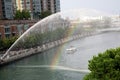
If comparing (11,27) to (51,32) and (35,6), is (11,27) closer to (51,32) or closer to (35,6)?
(51,32)

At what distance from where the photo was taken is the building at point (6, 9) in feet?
204

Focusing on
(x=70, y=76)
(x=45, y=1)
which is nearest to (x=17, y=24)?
(x=45, y=1)

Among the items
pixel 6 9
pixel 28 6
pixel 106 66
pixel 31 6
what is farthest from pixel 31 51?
pixel 106 66

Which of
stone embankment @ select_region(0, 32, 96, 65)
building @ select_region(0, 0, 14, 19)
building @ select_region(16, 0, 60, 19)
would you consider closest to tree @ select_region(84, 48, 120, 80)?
stone embankment @ select_region(0, 32, 96, 65)

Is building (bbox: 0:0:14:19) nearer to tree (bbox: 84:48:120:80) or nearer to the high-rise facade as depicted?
the high-rise facade

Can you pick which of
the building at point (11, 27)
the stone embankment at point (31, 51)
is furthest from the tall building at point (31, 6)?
the stone embankment at point (31, 51)

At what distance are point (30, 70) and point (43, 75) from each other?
4.12 m

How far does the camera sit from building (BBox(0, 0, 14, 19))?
62.3 metres

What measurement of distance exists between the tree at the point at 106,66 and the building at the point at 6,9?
53880 millimetres

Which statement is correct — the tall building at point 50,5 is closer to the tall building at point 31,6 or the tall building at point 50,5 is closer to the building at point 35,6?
the building at point 35,6

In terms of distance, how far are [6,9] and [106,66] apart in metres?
55.4

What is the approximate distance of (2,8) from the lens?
206ft

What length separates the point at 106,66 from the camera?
31.7ft

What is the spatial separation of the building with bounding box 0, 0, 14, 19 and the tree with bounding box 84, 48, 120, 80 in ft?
177
